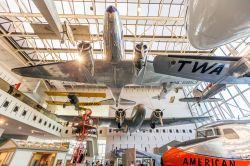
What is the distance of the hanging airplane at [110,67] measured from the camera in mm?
6898

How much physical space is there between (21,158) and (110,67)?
6422 millimetres

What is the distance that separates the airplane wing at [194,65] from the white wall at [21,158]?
26.1ft

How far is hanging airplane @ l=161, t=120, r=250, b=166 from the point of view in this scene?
4082 millimetres

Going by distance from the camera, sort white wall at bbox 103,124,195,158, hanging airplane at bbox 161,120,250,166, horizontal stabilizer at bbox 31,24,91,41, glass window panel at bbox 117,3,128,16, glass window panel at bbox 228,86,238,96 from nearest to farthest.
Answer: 1. hanging airplane at bbox 161,120,250,166
2. horizontal stabilizer at bbox 31,24,91,41
3. glass window panel at bbox 117,3,128,16
4. glass window panel at bbox 228,86,238,96
5. white wall at bbox 103,124,195,158

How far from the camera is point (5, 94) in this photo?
11.5 meters

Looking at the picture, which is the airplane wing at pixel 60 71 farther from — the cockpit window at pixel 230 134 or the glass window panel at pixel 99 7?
the glass window panel at pixel 99 7

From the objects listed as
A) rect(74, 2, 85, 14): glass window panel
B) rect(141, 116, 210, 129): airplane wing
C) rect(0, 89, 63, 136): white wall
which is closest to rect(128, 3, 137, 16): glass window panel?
rect(74, 2, 85, 14): glass window panel

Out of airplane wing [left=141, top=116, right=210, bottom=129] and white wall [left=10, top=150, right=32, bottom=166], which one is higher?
airplane wing [left=141, top=116, right=210, bottom=129]

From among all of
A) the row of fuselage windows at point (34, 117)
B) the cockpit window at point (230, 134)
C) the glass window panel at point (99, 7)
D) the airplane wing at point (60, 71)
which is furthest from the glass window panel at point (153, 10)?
the row of fuselage windows at point (34, 117)

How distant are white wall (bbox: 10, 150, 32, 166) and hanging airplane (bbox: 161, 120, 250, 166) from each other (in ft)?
22.8

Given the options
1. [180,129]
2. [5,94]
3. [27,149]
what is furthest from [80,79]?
[180,129]

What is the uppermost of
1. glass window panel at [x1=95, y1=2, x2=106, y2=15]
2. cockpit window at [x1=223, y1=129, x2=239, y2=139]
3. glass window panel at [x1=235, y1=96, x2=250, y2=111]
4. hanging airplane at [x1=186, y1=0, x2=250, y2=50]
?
glass window panel at [x1=95, y1=2, x2=106, y2=15]

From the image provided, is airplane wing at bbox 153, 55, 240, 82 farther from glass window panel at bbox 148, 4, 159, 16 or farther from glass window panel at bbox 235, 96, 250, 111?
glass window panel at bbox 235, 96, 250, 111

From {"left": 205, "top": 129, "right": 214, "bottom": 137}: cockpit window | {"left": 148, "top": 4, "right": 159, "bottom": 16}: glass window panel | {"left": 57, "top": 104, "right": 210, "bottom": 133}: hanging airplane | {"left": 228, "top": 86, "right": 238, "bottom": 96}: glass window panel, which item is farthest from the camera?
{"left": 228, "top": 86, "right": 238, "bottom": 96}: glass window panel
